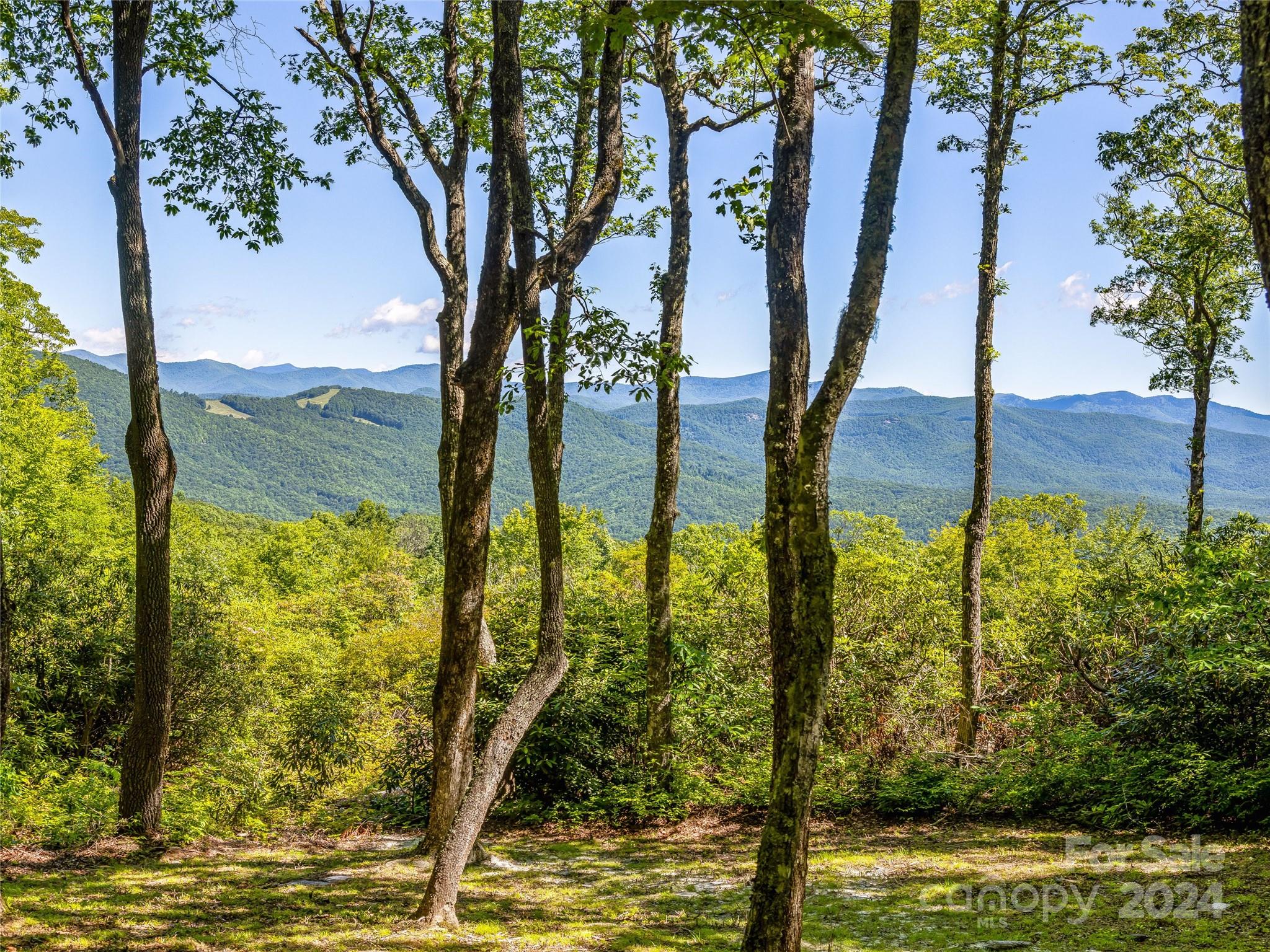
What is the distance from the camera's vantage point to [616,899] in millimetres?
6164

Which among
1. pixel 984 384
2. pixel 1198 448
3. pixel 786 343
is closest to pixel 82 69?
pixel 786 343

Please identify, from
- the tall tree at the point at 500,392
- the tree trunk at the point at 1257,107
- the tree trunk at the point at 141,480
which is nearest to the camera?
the tree trunk at the point at 1257,107

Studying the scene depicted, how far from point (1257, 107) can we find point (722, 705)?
8.84 m

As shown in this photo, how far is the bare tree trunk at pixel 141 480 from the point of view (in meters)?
7.21

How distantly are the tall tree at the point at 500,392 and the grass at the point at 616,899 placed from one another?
0.80 meters

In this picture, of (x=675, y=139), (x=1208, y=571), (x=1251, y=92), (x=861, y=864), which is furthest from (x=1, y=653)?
(x=1208, y=571)

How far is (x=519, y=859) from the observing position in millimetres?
7590

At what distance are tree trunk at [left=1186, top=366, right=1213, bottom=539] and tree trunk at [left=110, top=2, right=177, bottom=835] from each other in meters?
15.7

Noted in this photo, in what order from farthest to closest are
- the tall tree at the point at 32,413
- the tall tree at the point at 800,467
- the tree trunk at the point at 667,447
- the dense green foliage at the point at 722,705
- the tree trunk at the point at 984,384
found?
the tall tree at the point at 32,413 < the tree trunk at the point at 984,384 < the tree trunk at the point at 667,447 < the dense green foliage at the point at 722,705 < the tall tree at the point at 800,467

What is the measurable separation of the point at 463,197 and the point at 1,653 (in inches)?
253

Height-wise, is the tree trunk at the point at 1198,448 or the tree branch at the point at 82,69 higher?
the tree branch at the point at 82,69

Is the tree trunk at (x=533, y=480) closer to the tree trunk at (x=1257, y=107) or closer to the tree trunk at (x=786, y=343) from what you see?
the tree trunk at (x=786, y=343)

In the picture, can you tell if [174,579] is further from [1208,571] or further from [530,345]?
[1208,571]

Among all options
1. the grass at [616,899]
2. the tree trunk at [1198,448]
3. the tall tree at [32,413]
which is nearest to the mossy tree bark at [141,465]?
the grass at [616,899]
